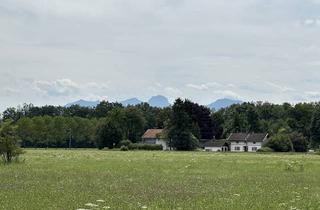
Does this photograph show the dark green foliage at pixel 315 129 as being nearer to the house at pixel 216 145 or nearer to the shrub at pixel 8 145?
the house at pixel 216 145

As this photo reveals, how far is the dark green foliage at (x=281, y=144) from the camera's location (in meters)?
154

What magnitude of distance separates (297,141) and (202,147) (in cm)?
3904

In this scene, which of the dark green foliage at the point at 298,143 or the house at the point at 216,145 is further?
the house at the point at 216,145

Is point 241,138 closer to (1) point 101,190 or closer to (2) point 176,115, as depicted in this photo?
(2) point 176,115

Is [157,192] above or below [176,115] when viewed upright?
below

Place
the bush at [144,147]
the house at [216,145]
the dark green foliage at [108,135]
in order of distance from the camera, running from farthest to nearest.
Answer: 1. the house at [216,145]
2. the dark green foliage at [108,135]
3. the bush at [144,147]

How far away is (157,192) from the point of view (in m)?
24.5

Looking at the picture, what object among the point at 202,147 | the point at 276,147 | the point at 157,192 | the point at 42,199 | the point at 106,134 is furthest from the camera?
the point at 202,147

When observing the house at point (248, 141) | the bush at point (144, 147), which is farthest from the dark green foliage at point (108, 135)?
the house at point (248, 141)

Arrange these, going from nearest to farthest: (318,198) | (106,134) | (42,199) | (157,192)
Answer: (42,199) < (318,198) < (157,192) < (106,134)

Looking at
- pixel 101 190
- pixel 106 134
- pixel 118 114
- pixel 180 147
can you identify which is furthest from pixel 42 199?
pixel 118 114

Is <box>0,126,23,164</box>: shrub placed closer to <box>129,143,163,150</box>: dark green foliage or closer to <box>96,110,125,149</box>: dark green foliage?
<box>129,143,163,150</box>: dark green foliage

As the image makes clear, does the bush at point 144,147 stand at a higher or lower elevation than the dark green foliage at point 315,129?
lower

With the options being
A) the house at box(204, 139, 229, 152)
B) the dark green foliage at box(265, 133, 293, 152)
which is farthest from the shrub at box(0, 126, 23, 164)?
the house at box(204, 139, 229, 152)
